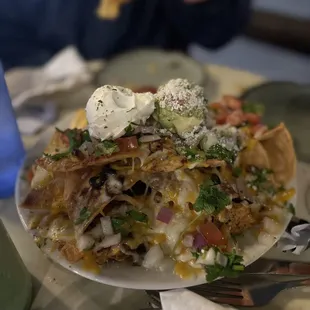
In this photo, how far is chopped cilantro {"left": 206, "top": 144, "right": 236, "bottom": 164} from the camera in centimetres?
90

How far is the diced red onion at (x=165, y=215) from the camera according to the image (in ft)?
2.89

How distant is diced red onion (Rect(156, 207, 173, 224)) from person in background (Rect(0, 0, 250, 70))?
1.11m

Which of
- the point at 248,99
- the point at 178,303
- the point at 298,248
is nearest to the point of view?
the point at 178,303

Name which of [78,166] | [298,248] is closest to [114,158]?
[78,166]

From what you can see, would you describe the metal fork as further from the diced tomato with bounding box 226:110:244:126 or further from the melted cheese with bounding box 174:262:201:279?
the diced tomato with bounding box 226:110:244:126

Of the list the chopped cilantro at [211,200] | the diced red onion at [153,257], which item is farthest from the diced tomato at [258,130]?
the diced red onion at [153,257]

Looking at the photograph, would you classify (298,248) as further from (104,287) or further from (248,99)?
(248,99)

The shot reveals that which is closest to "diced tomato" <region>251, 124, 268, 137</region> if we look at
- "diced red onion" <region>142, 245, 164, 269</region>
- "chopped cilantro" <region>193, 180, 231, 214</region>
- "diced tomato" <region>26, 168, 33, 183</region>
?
"chopped cilantro" <region>193, 180, 231, 214</region>

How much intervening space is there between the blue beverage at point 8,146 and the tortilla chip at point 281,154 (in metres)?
A: 0.51

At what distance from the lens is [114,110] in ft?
2.87

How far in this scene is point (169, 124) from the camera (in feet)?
3.01

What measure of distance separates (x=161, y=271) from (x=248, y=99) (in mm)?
613

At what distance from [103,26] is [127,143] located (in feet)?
3.59

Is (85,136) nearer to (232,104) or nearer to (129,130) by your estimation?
(129,130)
